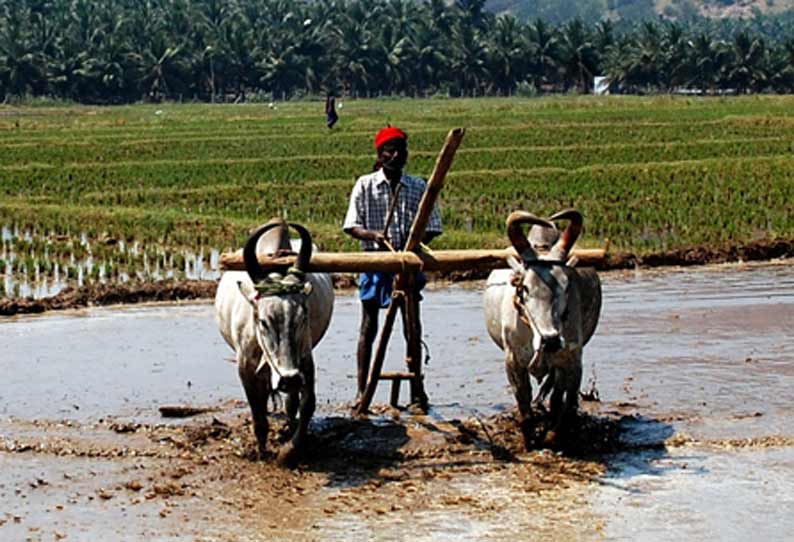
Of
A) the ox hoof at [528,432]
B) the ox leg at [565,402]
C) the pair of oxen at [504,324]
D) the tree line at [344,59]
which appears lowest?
the ox hoof at [528,432]

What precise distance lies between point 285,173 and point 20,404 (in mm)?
18163

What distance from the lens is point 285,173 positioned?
27.1 metres

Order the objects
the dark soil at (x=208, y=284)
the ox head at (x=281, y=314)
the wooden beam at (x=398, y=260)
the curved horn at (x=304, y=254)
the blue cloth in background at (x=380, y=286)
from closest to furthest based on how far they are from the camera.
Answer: the ox head at (x=281, y=314) < the curved horn at (x=304, y=254) < the wooden beam at (x=398, y=260) < the blue cloth in background at (x=380, y=286) < the dark soil at (x=208, y=284)

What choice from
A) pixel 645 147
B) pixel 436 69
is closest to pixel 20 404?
pixel 645 147

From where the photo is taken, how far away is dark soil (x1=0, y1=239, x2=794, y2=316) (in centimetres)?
1295

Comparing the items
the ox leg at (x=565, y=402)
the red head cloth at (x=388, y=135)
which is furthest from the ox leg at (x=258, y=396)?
the red head cloth at (x=388, y=135)

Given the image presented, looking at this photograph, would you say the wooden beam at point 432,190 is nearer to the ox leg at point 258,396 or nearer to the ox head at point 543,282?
the ox head at point 543,282

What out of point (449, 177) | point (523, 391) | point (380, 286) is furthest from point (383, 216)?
point (449, 177)

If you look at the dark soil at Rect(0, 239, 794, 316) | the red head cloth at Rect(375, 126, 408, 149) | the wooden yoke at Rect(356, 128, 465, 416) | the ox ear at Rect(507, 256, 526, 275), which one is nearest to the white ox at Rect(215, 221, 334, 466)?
the wooden yoke at Rect(356, 128, 465, 416)

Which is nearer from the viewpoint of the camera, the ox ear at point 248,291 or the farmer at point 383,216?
the ox ear at point 248,291

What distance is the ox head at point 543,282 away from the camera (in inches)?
279

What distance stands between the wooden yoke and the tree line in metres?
71.8

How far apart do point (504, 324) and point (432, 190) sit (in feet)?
3.14

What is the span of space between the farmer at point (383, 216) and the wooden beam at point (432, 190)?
17 centimetres
